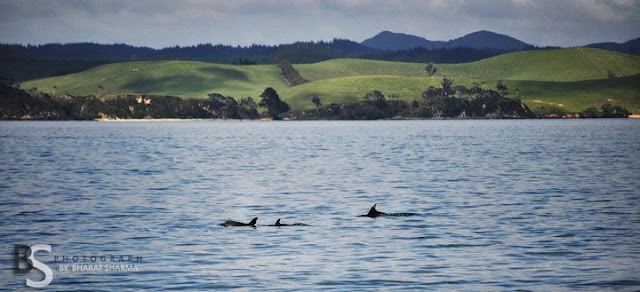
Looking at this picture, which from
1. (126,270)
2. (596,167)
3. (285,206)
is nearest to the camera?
(126,270)

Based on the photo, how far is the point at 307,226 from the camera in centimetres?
4116

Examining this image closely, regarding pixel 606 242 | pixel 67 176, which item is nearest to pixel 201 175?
pixel 67 176

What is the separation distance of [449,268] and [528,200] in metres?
24.2

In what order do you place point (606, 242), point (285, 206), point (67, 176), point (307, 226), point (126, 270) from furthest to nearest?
1. point (67, 176)
2. point (285, 206)
3. point (307, 226)
4. point (606, 242)
5. point (126, 270)

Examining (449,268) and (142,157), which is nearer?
(449,268)

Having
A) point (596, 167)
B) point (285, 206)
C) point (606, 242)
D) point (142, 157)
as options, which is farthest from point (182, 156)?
point (606, 242)

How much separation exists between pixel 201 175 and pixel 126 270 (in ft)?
154

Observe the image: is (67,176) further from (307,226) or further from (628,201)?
(628,201)

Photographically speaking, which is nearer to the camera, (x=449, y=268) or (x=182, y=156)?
(x=449, y=268)

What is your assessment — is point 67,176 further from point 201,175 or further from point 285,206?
point 285,206

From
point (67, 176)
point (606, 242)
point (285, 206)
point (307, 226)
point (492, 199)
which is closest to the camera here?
point (606, 242)

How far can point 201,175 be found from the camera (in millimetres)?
76938

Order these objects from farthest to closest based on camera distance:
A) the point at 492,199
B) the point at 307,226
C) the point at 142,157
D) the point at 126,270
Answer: the point at 142,157, the point at 492,199, the point at 307,226, the point at 126,270

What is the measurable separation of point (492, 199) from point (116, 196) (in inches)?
939
